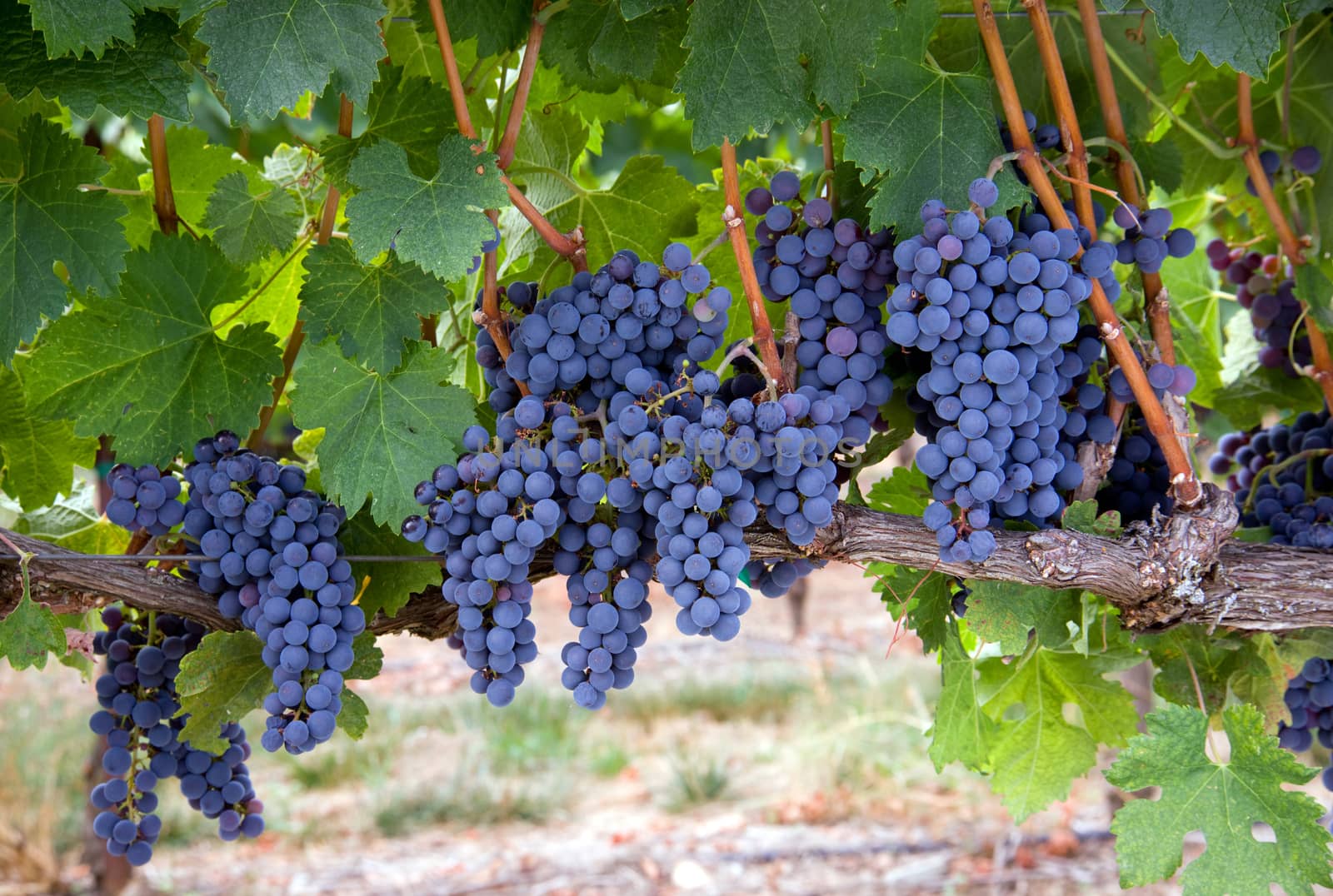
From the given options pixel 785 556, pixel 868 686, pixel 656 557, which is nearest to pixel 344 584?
pixel 656 557

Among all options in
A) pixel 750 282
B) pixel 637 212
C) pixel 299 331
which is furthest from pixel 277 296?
pixel 750 282

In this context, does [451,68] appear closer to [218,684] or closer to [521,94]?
[521,94]

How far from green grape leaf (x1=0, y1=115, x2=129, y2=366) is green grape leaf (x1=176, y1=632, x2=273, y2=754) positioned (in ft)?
1.22

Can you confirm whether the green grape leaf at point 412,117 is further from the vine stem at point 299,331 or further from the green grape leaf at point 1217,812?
the green grape leaf at point 1217,812

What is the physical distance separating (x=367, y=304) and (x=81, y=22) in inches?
13.8

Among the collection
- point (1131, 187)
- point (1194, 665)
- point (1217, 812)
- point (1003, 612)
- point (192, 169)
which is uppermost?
point (192, 169)

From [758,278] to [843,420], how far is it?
190 millimetres

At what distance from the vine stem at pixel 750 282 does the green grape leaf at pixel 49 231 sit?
2.09 ft

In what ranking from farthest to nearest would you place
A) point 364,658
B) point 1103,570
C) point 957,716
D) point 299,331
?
point 957,716
point 299,331
point 364,658
point 1103,570

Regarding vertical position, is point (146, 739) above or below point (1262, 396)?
below

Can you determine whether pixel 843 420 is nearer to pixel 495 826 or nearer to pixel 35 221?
pixel 35 221

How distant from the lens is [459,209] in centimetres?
101

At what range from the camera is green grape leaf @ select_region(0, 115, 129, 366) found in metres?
1.10

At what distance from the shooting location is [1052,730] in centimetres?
155
